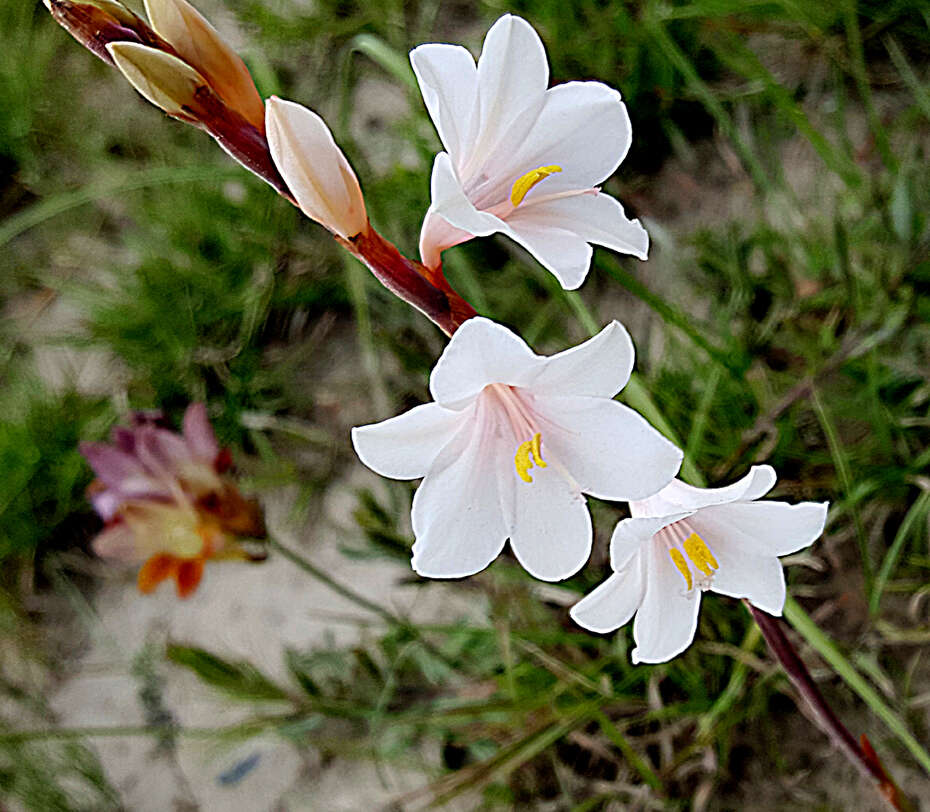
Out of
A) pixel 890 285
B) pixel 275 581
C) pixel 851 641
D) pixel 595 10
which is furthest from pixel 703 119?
pixel 275 581

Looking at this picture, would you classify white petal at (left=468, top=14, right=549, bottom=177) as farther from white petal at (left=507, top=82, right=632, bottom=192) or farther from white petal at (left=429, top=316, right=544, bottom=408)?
white petal at (left=429, top=316, right=544, bottom=408)

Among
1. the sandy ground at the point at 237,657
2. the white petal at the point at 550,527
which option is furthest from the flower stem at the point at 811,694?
the sandy ground at the point at 237,657

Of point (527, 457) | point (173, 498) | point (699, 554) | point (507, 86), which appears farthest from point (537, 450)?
point (173, 498)

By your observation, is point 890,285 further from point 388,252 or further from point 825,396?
point 388,252

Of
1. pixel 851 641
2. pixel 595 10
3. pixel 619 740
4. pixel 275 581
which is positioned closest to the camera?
pixel 619 740

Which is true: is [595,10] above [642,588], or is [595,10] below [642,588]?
above

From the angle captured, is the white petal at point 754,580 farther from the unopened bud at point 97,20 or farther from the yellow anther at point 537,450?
the unopened bud at point 97,20
